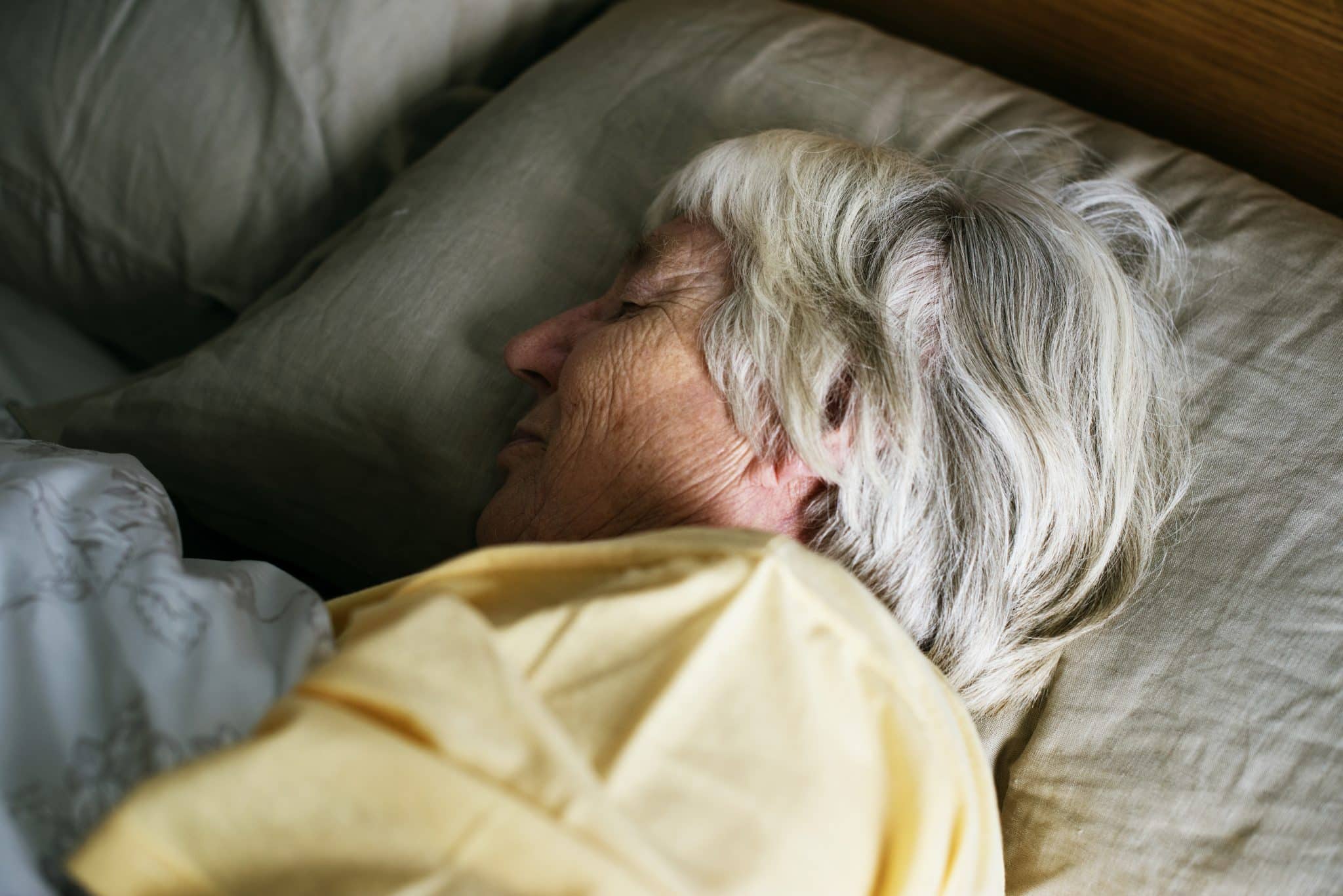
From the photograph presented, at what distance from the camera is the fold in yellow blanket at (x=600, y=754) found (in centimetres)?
52

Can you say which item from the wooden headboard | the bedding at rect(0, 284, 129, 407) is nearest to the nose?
the bedding at rect(0, 284, 129, 407)

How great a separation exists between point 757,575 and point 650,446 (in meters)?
0.23

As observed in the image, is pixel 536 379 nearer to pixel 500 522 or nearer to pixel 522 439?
pixel 522 439

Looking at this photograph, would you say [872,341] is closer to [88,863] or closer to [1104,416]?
[1104,416]

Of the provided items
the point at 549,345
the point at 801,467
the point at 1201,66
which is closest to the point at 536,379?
the point at 549,345

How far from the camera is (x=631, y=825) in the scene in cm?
54

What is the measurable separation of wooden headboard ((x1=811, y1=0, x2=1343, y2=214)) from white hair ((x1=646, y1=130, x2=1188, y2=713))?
1.53 feet

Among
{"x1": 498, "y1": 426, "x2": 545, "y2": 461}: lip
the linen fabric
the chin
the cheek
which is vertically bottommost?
the chin

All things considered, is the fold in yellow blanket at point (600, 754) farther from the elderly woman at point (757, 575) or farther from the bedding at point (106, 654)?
the bedding at point (106, 654)

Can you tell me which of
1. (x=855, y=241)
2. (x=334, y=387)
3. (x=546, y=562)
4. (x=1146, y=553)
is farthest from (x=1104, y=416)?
(x=334, y=387)

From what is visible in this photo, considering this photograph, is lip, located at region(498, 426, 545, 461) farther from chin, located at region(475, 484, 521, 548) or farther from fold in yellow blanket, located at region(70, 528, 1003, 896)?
fold in yellow blanket, located at region(70, 528, 1003, 896)

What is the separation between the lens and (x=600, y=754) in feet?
1.88

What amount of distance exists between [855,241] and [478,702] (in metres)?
0.54

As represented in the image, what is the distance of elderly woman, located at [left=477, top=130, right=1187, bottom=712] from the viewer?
808mm
